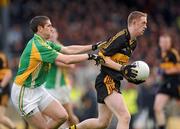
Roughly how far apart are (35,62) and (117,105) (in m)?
1.40

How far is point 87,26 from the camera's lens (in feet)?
89.1

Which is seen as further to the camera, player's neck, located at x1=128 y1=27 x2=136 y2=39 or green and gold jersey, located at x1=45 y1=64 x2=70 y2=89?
green and gold jersey, located at x1=45 y1=64 x2=70 y2=89

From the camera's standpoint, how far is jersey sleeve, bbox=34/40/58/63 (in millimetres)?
12648

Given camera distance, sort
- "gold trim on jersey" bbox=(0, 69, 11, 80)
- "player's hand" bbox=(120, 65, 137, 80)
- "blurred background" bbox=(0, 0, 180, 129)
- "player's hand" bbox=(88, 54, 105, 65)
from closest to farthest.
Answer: "player's hand" bbox=(88, 54, 105, 65) → "player's hand" bbox=(120, 65, 137, 80) → "gold trim on jersey" bbox=(0, 69, 11, 80) → "blurred background" bbox=(0, 0, 180, 129)

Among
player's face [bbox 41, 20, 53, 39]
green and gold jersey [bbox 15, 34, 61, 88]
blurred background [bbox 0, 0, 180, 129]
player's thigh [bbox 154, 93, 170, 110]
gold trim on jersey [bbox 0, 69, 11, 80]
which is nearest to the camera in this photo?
green and gold jersey [bbox 15, 34, 61, 88]

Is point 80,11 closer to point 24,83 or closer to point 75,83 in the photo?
point 75,83

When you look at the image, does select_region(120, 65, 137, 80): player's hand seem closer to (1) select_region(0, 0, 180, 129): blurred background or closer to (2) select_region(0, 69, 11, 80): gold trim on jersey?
(2) select_region(0, 69, 11, 80): gold trim on jersey

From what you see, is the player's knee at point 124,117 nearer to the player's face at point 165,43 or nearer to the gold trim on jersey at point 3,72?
the gold trim on jersey at point 3,72

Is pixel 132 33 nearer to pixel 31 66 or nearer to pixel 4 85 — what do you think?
pixel 31 66

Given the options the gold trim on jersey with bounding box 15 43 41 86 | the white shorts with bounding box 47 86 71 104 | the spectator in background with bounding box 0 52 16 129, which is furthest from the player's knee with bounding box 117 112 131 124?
the spectator in background with bounding box 0 52 16 129

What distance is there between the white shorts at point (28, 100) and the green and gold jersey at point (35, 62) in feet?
0.31

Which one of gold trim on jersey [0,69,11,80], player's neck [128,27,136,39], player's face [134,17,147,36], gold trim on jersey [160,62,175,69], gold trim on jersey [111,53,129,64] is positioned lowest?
gold trim on jersey [160,62,175,69]

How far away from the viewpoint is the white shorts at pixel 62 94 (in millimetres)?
15602

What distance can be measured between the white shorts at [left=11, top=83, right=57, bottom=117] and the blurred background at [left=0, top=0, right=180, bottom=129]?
769 centimetres
